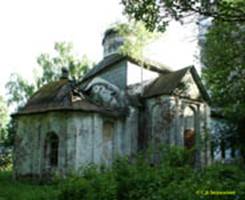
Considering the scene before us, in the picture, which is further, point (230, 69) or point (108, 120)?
point (108, 120)

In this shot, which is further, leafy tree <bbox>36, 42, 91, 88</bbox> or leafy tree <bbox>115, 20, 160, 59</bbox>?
leafy tree <bbox>36, 42, 91, 88</bbox>

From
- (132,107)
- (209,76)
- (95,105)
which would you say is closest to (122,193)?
(209,76)

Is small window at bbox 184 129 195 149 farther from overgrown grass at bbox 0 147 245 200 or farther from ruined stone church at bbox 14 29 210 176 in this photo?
overgrown grass at bbox 0 147 245 200

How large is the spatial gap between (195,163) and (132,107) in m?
4.97

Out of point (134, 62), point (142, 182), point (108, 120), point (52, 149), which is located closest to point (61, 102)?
point (52, 149)

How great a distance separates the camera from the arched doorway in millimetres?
20000

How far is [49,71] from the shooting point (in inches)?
1677

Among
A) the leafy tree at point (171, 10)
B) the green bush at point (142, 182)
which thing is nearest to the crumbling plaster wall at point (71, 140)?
the green bush at point (142, 182)

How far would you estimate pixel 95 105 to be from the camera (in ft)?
67.5

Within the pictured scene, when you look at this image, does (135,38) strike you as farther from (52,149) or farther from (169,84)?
(52,149)

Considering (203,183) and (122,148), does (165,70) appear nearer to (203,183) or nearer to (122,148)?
(122,148)

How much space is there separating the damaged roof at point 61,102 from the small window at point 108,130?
2.40 feet

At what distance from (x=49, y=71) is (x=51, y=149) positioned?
928 inches

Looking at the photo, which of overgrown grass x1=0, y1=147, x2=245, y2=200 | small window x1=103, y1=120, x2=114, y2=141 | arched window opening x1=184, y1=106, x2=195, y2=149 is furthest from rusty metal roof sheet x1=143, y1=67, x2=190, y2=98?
overgrown grass x1=0, y1=147, x2=245, y2=200
